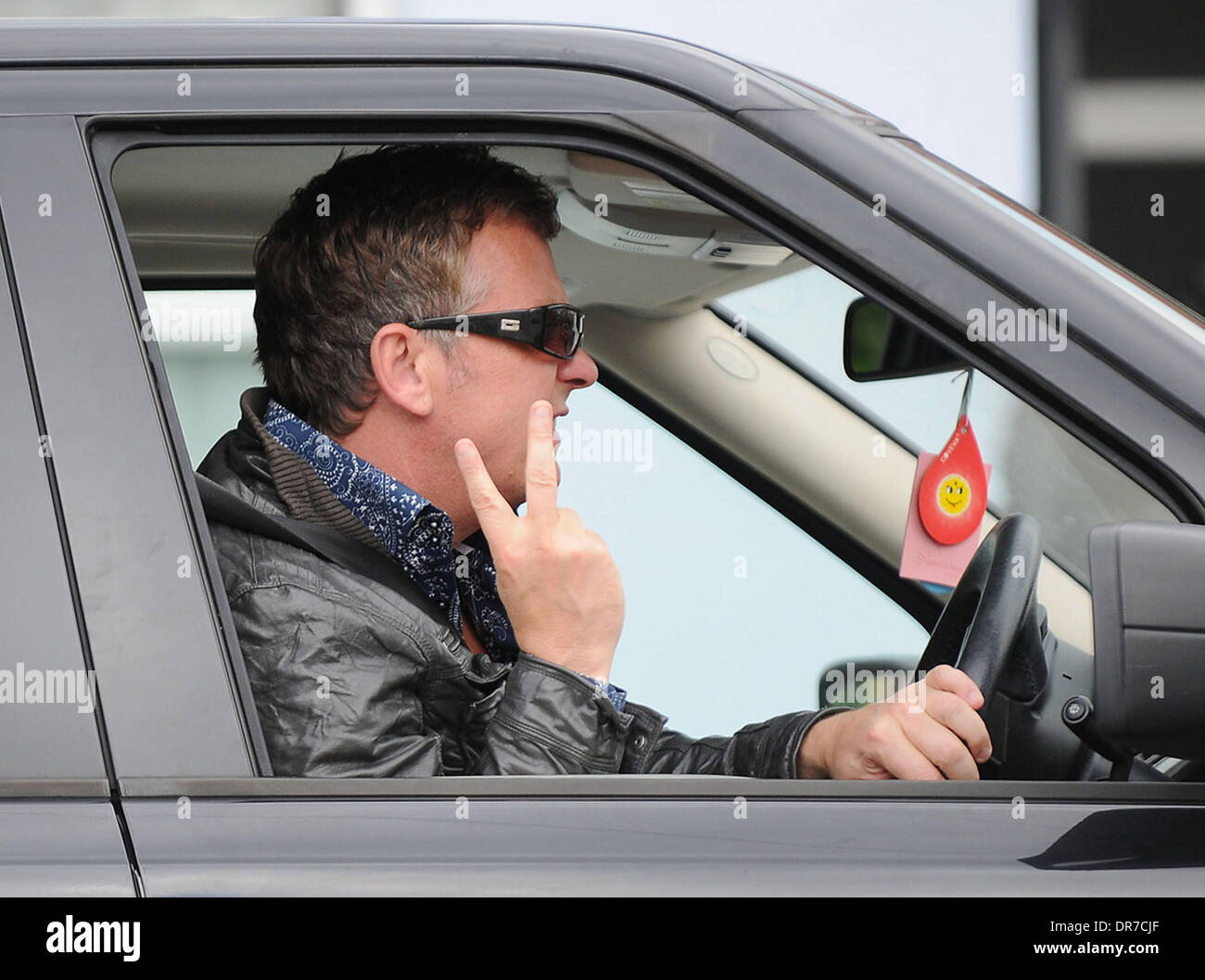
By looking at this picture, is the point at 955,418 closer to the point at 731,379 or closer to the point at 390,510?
the point at 731,379

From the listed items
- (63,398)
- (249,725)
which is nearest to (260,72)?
(63,398)

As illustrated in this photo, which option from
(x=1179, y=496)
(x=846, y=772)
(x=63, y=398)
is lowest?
(x=846, y=772)

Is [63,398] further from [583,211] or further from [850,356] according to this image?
[850,356]

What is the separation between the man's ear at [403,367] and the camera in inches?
63.5

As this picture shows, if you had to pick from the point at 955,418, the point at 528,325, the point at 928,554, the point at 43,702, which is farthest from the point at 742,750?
the point at 43,702

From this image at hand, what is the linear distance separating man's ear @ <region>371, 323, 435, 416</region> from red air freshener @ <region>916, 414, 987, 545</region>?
1.96 feet

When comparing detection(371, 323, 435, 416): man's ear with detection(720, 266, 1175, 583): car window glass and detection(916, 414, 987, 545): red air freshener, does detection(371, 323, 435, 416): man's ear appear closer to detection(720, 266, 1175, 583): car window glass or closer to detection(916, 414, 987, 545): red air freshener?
detection(720, 266, 1175, 583): car window glass

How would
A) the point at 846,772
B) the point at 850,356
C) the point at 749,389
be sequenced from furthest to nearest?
1. the point at 749,389
2. the point at 850,356
3. the point at 846,772

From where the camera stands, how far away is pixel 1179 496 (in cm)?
111

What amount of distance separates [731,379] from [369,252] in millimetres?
765

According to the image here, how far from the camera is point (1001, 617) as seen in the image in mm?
1431

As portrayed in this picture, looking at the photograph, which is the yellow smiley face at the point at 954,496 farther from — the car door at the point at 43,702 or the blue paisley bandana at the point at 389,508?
the car door at the point at 43,702

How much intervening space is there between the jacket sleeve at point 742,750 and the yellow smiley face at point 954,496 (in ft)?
1.10
